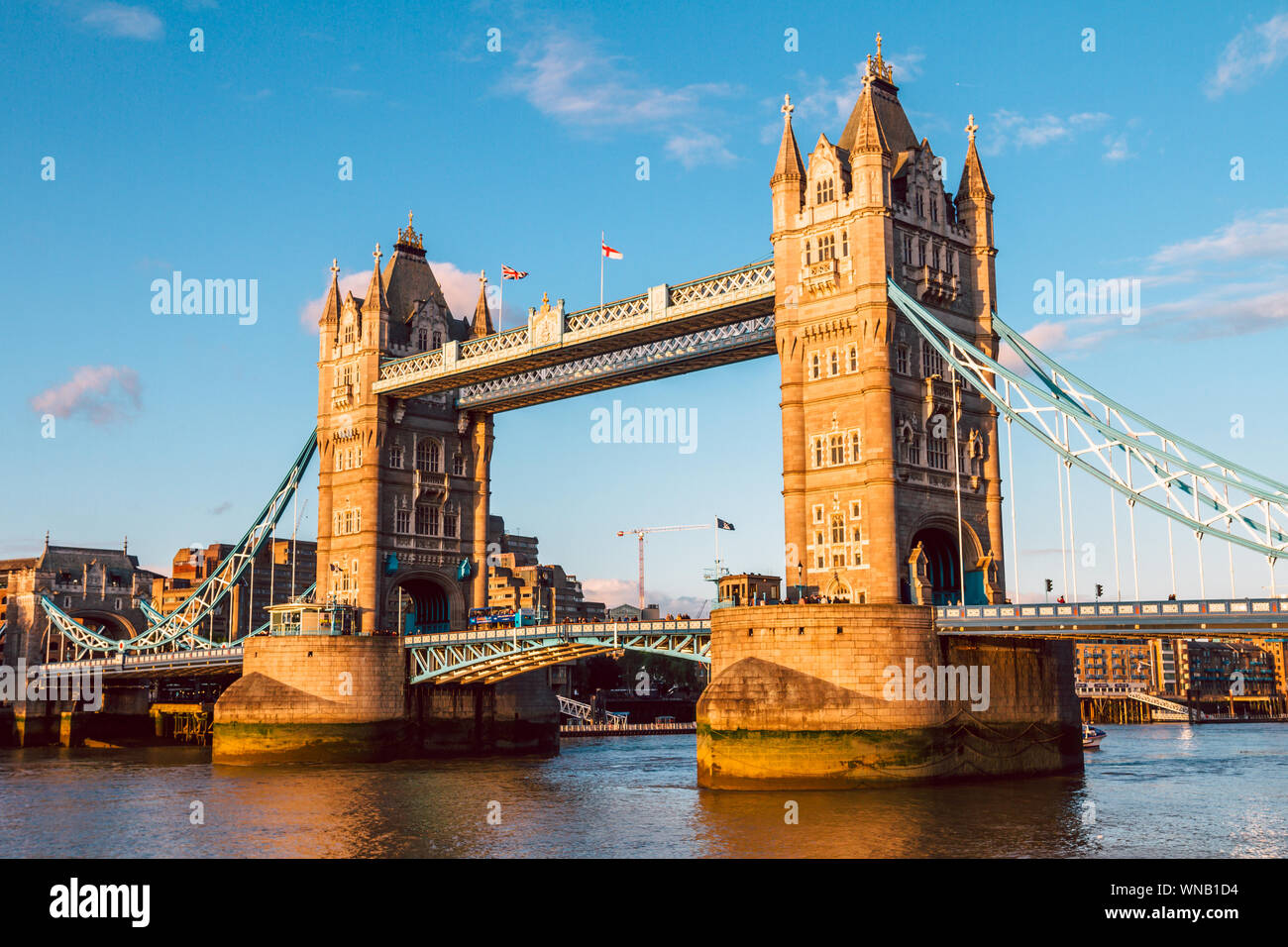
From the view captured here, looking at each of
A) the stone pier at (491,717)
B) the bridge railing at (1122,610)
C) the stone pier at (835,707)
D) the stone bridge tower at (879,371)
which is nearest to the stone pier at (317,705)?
the stone pier at (491,717)

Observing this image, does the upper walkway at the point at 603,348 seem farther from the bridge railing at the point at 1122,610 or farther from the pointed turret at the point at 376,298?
the bridge railing at the point at 1122,610

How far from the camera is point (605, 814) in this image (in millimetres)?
48438

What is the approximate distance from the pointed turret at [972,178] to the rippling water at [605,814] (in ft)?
92.8

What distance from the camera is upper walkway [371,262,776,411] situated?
66.3 meters

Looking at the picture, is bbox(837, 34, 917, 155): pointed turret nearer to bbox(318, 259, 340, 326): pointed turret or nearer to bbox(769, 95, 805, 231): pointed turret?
bbox(769, 95, 805, 231): pointed turret

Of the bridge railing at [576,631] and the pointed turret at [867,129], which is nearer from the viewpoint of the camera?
the pointed turret at [867,129]

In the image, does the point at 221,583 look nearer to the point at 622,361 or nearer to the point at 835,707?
the point at 622,361

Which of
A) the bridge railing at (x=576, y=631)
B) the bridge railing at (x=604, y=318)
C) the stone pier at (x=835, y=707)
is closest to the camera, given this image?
the stone pier at (x=835, y=707)

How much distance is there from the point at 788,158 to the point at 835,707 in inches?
1056

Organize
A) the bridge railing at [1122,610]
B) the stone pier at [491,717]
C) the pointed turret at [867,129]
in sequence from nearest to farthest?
the bridge railing at [1122,610] < the pointed turret at [867,129] < the stone pier at [491,717]

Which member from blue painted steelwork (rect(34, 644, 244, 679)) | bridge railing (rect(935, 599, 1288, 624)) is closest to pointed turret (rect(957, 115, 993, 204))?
bridge railing (rect(935, 599, 1288, 624))

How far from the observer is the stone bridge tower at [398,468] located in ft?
277

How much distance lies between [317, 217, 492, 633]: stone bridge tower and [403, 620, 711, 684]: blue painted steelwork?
6311mm

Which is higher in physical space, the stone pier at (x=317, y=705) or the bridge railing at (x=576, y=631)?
the bridge railing at (x=576, y=631)
